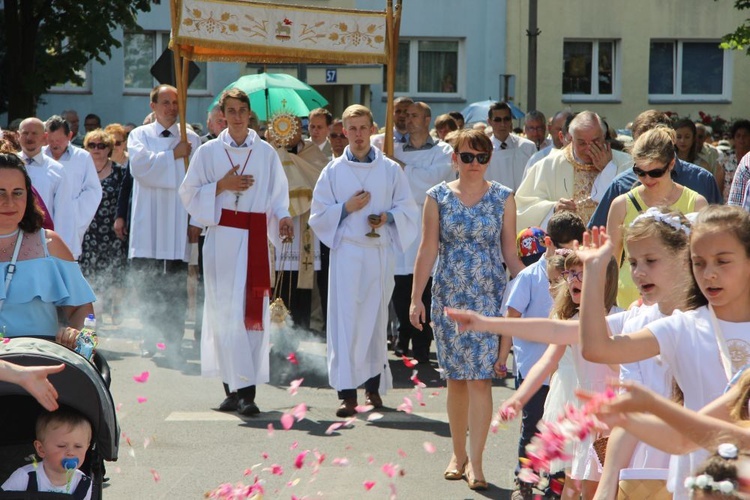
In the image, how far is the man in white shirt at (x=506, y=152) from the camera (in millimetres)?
13211

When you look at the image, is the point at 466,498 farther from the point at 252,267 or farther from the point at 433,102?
the point at 433,102

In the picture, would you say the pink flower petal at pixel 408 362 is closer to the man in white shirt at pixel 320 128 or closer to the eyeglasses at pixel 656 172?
the eyeglasses at pixel 656 172

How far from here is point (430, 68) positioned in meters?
30.8

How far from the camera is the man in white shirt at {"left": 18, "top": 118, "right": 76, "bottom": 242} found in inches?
453

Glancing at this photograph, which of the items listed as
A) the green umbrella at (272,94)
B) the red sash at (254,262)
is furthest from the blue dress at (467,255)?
the green umbrella at (272,94)

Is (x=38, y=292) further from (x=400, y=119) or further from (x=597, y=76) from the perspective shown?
(x=597, y=76)

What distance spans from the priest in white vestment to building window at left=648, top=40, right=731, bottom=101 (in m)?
22.4

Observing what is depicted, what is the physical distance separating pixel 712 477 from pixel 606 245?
1.22m

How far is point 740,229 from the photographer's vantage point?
4.12m

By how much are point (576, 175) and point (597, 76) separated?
2233 centimetres

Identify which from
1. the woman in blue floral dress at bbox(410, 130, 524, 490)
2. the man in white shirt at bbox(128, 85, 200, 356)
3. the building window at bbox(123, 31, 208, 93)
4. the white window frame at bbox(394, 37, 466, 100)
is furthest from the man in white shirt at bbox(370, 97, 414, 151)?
the white window frame at bbox(394, 37, 466, 100)

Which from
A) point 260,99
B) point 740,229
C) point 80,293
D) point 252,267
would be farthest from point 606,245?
point 260,99

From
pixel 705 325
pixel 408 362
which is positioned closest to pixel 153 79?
pixel 408 362

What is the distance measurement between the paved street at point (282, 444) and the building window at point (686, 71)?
21.7 metres
